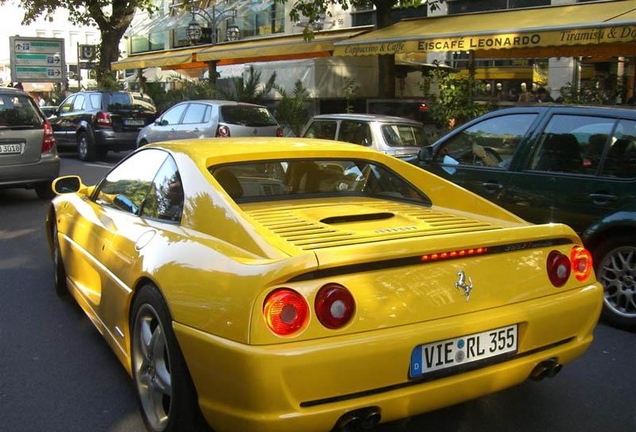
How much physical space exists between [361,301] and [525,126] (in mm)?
3627

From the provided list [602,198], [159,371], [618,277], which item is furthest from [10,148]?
[618,277]

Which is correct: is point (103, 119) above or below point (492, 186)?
above

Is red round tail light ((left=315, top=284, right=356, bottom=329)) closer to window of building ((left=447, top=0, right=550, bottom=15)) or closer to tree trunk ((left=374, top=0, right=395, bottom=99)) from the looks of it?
tree trunk ((left=374, top=0, right=395, bottom=99))

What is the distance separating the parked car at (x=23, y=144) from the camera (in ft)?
31.1

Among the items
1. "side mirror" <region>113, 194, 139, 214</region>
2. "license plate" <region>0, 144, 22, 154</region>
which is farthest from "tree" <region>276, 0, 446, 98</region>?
"side mirror" <region>113, 194, 139, 214</region>

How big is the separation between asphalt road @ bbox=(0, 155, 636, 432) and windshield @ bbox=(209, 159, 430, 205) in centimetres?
129

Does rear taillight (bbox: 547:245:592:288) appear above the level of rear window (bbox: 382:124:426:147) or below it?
below

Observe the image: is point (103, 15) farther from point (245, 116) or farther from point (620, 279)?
point (620, 279)

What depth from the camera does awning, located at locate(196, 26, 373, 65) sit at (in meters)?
15.9

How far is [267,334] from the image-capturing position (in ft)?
8.03

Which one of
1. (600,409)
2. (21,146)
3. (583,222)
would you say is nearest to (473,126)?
(583,222)

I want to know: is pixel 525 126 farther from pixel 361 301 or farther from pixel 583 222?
pixel 361 301

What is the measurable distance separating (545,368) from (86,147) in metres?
15.3

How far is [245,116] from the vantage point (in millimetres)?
13461
